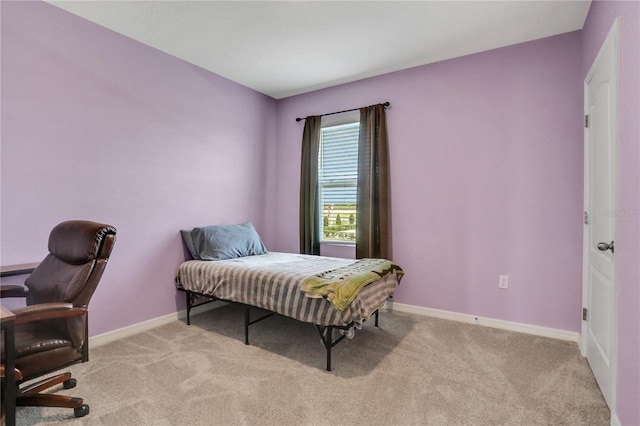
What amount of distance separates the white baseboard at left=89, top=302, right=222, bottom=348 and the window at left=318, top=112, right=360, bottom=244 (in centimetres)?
162

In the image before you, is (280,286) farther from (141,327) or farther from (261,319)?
(141,327)

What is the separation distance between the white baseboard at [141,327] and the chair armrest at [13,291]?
31.0 inches

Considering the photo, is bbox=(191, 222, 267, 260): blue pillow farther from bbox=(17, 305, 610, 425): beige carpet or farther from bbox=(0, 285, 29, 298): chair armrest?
bbox=(0, 285, 29, 298): chair armrest

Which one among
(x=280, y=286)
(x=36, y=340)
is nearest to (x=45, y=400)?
(x=36, y=340)

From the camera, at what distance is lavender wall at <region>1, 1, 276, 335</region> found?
2.29 m

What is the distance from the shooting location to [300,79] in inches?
149

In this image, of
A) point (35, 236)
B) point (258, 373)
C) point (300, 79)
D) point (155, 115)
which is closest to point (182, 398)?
point (258, 373)

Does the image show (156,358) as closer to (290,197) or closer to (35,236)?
(35,236)

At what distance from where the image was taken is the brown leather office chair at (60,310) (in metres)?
1.53

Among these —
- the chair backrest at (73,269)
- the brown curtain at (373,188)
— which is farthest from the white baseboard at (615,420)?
the chair backrest at (73,269)

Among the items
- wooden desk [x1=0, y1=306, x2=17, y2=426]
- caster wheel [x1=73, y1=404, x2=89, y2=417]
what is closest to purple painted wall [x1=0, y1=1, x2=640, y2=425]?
caster wheel [x1=73, y1=404, x2=89, y2=417]

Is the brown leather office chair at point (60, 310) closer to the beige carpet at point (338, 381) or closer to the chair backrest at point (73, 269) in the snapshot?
the chair backrest at point (73, 269)

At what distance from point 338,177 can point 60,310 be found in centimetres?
300

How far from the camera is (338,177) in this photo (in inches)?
159
